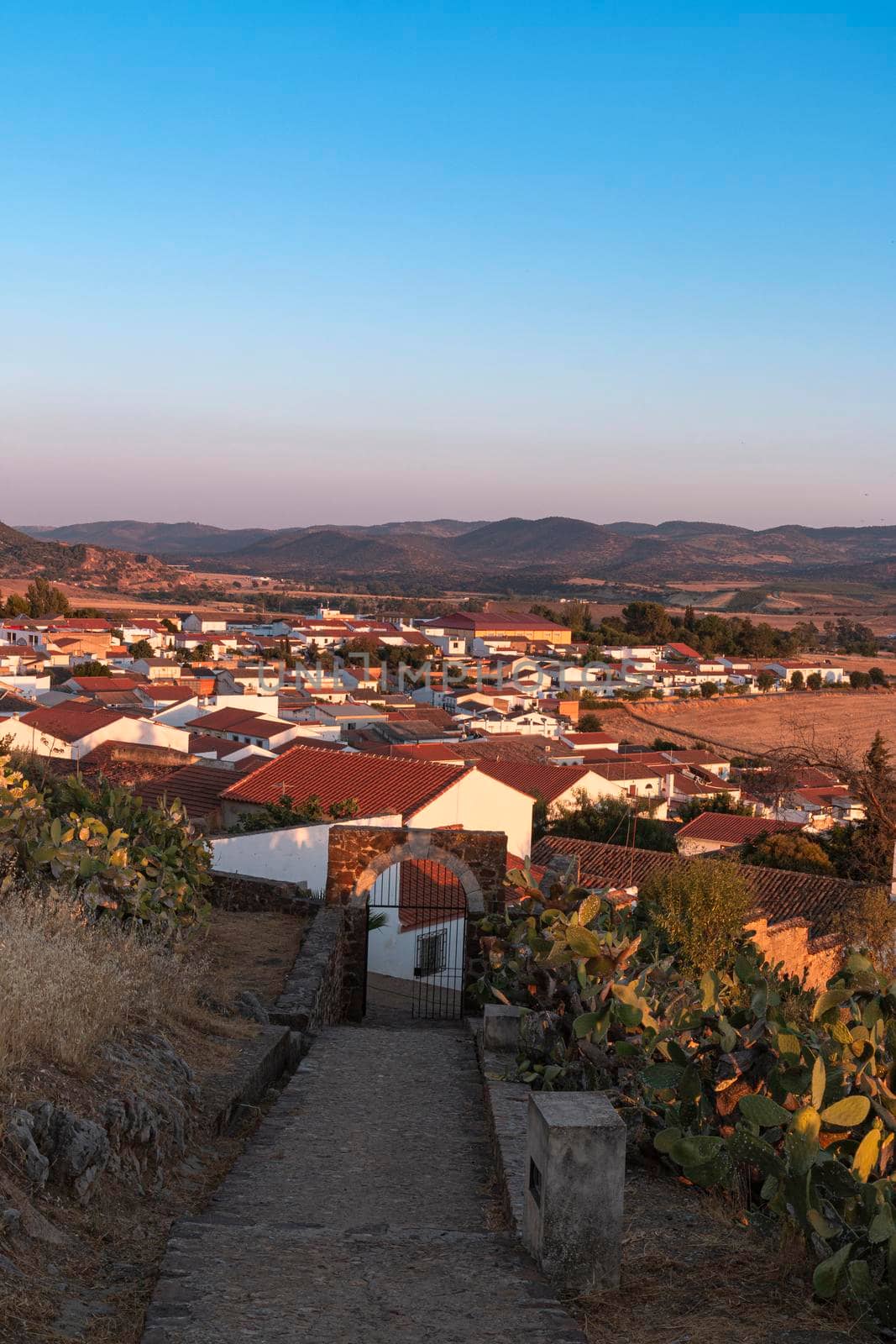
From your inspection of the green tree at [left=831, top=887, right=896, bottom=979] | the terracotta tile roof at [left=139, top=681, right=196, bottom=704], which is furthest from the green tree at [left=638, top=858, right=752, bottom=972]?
the terracotta tile roof at [left=139, top=681, right=196, bottom=704]

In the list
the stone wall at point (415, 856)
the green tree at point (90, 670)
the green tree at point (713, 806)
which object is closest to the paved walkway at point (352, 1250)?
the stone wall at point (415, 856)

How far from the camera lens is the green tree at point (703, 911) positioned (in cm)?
1379

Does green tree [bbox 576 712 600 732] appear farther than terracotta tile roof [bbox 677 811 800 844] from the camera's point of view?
Yes

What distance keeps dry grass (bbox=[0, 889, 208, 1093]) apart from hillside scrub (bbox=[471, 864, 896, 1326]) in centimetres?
207

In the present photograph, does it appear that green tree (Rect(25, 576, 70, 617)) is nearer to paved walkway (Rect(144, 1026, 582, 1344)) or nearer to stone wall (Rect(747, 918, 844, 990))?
stone wall (Rect(747, 918, 844, 990))

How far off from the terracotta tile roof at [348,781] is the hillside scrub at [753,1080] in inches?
495

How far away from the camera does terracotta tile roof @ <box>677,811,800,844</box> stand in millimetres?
29469

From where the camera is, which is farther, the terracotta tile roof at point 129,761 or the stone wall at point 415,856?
the terracotta tile roof at point 129,761

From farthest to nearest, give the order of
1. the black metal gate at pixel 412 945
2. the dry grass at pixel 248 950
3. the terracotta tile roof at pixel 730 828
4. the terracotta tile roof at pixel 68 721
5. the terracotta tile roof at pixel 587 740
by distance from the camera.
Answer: the terracotta tile roof at pixel 587 740
the terracotta tile roof at pixel 68 721
the terracotta tile roof at pixel 730 828
the black metal gate at pixel 412 945
the dry grass at pixel 248 950

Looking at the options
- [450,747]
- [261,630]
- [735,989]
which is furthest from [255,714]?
[261,630]

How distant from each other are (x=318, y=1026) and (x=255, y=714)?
32.1 metres

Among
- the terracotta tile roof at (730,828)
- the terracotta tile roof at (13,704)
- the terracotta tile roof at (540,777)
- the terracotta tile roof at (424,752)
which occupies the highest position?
the terracotta tile roof at (13,704)

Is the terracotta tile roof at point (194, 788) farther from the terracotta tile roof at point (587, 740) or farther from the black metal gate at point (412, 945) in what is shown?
the terracotta tile roof at point (587, 740)

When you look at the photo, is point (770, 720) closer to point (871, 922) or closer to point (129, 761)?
point (129, 761)
